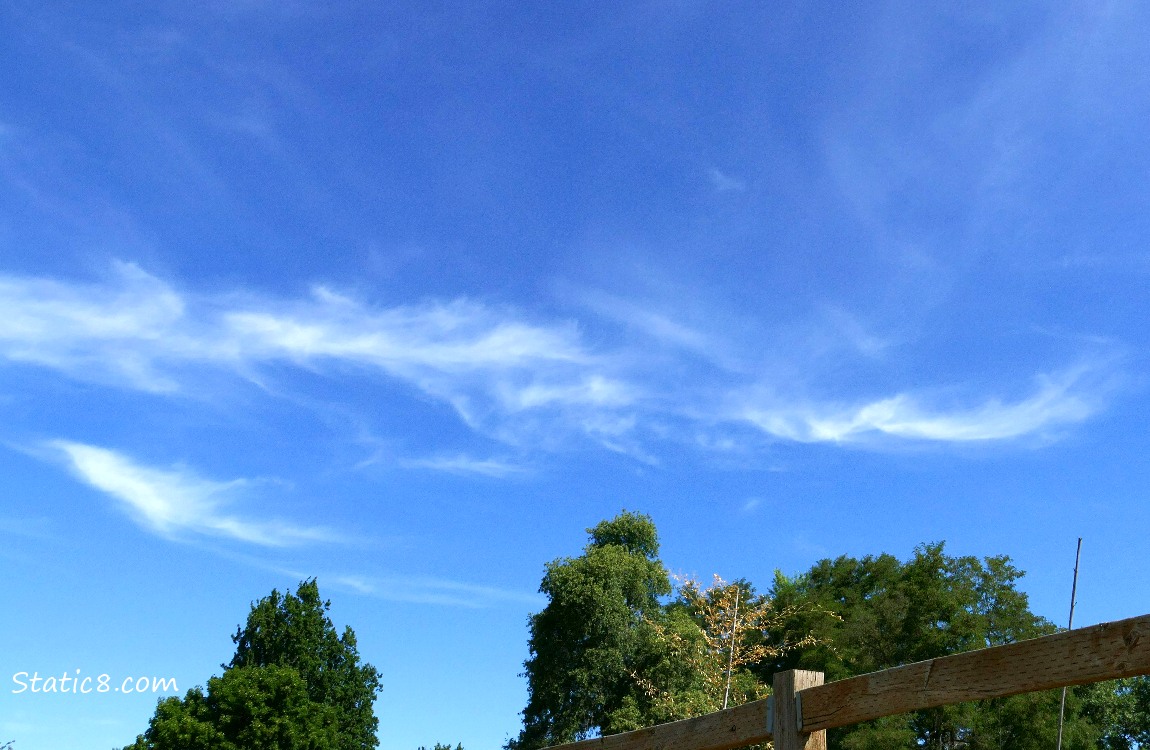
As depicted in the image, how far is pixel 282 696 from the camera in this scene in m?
33.6

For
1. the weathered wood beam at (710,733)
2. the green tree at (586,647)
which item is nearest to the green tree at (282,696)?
the green tree at (586,647)

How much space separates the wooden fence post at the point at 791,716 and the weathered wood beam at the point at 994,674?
0.06 m

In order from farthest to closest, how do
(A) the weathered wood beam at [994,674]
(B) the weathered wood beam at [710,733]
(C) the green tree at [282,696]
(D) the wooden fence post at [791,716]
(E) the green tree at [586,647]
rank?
(E) the green tree at [586,647] < (C) the green tree at [282,696] < (B) the weathered wood beam at [710,733] < (D) the wooden fence post at [791,716] < (A) the weathered wood beam at [994,674]

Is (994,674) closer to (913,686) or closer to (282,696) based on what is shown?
(913,686)

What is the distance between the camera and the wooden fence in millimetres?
3350

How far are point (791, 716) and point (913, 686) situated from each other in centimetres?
66

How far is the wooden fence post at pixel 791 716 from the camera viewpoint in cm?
424

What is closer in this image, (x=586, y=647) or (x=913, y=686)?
(x=913, y=686)

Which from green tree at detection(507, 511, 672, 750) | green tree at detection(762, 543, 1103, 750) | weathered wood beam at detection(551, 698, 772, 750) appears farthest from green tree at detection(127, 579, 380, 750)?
weathered wood beam at detection(551, 698, 772, 750)

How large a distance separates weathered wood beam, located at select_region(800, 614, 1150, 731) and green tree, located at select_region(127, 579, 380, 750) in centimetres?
3283

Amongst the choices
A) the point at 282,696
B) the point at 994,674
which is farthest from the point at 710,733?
the point at 282,696

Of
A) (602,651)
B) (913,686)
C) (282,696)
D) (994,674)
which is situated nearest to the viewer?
(994,674)

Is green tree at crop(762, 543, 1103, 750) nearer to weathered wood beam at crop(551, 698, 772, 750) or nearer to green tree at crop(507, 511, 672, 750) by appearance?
green tree at crop(507, 511, 672, 750)

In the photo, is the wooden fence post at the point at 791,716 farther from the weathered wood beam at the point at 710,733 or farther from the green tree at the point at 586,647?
the green tree at the point at 586,647
